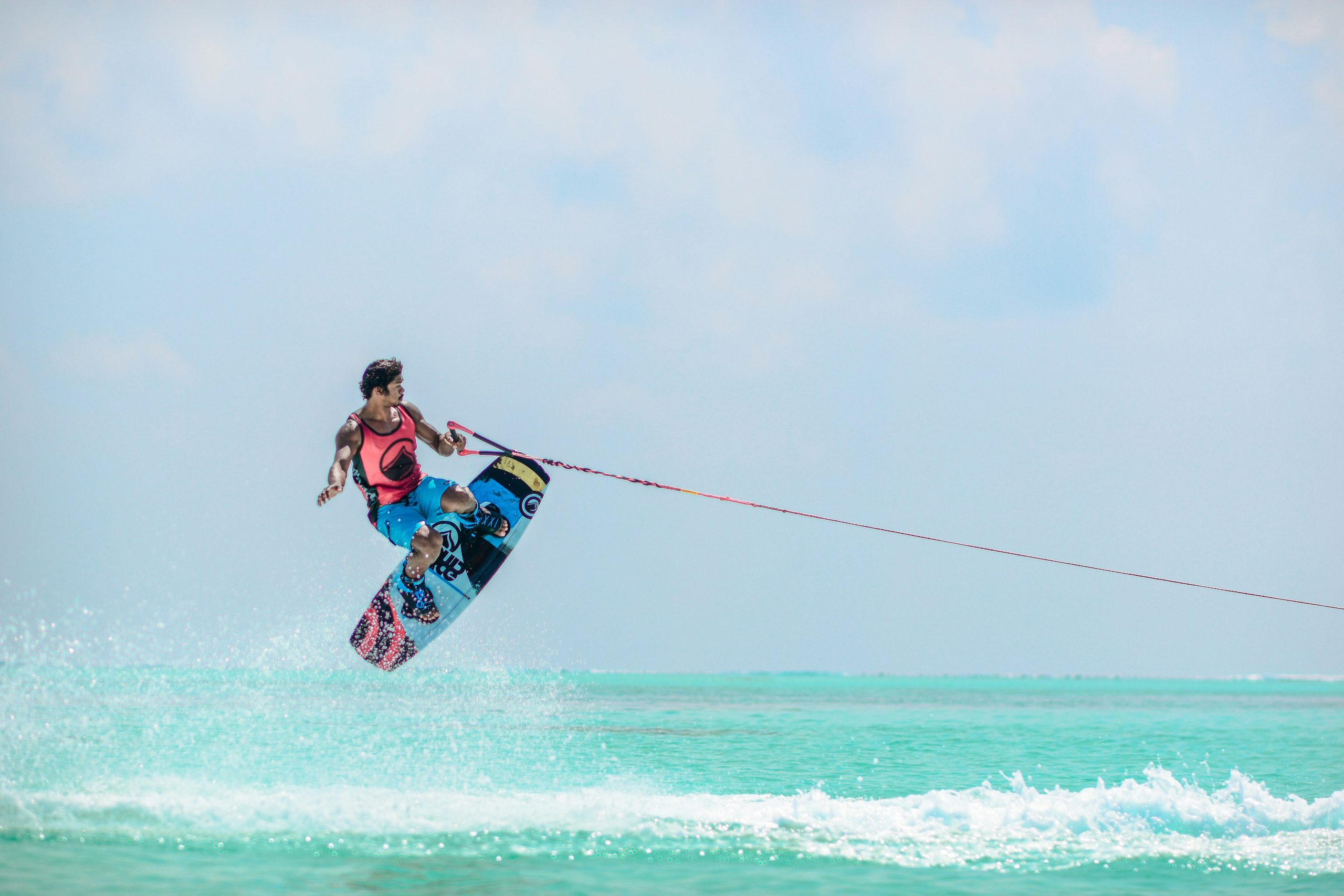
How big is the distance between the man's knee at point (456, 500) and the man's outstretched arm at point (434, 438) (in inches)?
9.1

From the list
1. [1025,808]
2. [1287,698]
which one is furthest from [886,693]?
[1025,808]

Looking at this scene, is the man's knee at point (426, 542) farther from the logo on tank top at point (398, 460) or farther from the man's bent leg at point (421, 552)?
the logo on tank top at point (398, 460)

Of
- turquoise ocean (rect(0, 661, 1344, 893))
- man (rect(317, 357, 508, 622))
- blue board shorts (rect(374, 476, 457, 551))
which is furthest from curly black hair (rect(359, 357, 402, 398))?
turquoise ocean (rect(0, 661, 1344, 893))

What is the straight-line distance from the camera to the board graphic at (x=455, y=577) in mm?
7773

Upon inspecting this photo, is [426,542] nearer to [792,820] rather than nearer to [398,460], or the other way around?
[398,460]

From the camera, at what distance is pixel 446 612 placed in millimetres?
7840

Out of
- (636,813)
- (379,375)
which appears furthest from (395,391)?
(636,813)

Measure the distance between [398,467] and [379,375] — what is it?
0.61m

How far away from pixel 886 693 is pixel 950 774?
108 feet

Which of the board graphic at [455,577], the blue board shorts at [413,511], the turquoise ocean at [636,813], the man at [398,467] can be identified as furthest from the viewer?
the board graphic at [455,577]

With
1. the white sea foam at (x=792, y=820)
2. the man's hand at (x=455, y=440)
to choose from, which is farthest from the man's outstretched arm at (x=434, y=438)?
the white sea foam at (x=792, y=820)

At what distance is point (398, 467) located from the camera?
276 inches

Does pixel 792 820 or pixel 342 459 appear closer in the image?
pixel 342 459

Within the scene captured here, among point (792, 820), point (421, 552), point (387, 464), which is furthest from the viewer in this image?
point (792, 820)
